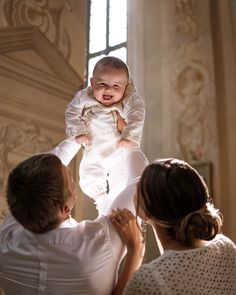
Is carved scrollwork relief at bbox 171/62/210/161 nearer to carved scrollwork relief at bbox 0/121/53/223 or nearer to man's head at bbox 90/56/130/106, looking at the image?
carved scrollwork relief at bbox 0/121/53/223

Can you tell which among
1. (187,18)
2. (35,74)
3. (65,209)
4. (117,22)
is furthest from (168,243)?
(117,22)

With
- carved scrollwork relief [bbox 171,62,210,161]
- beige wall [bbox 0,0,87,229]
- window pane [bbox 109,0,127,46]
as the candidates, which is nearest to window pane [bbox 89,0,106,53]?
window pane [bbox 109,0,127,46]

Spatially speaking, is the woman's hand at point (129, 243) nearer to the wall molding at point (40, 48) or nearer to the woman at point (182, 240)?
the woman at point (182, 240)

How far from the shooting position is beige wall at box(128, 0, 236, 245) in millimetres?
4844

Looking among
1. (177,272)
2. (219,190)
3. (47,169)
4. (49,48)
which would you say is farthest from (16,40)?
(177,272)

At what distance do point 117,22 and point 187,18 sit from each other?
75.1 inches

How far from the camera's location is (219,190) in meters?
4.73

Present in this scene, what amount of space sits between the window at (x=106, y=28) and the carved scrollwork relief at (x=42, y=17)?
4.71ft

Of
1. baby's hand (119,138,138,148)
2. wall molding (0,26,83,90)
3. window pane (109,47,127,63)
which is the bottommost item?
baby's hand (119,138,138,148)

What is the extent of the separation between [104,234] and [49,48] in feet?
13.6

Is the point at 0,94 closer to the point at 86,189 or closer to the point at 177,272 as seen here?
the point at 86,189

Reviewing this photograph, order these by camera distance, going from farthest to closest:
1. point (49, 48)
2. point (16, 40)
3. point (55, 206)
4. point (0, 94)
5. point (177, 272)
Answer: point (49, 48), point (16, 40), point (0, 94), point (55, 206), point (177, 272)

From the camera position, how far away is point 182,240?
1374 mm

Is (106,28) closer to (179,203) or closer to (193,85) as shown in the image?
(193,85)
